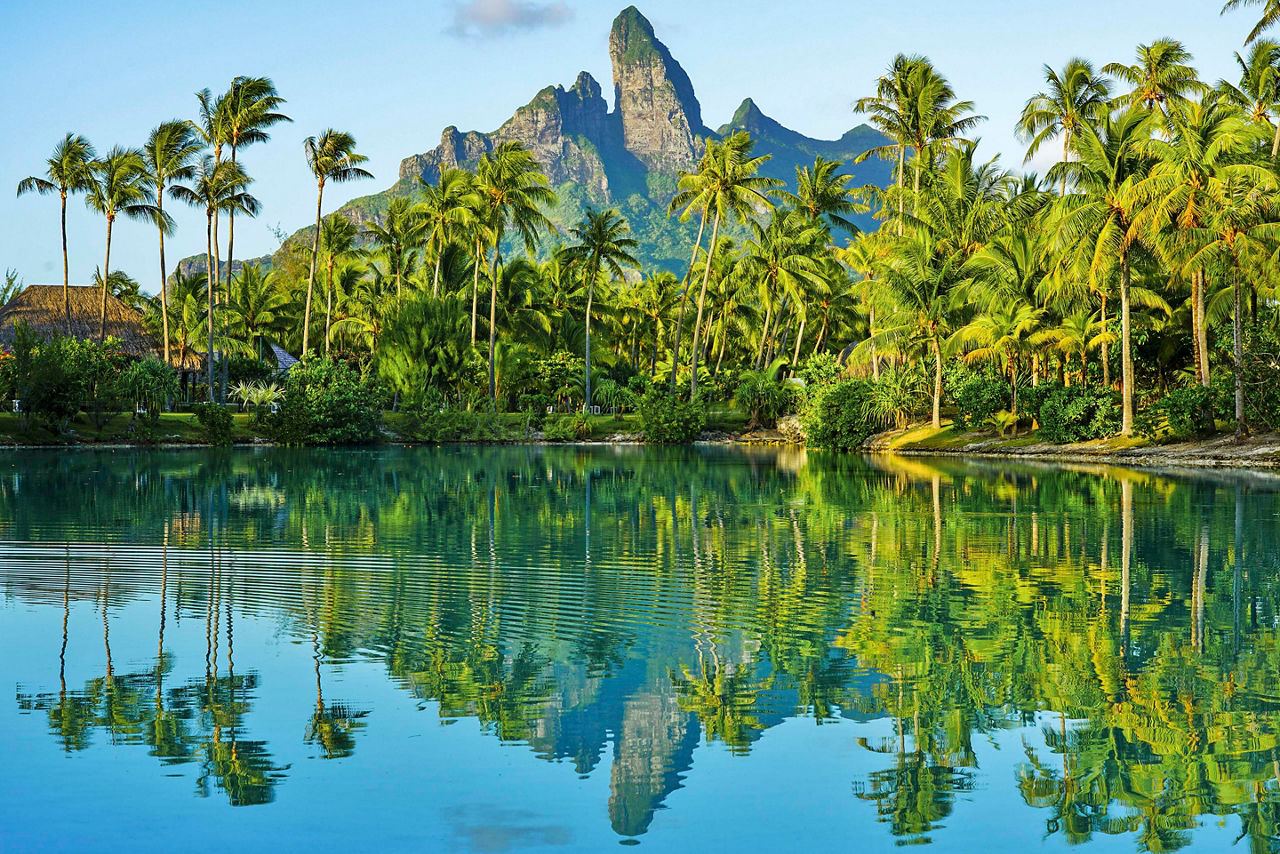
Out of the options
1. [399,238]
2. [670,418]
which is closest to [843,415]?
[670,418]

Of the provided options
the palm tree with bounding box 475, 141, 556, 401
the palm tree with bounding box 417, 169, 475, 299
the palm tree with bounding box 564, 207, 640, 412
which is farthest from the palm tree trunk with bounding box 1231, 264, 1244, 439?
the palm tree with bounding box 417, 169, 475, 299

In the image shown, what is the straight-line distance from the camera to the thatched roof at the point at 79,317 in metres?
61.6

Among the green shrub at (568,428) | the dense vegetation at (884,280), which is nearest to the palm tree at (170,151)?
the dense vegetation at (884,280)

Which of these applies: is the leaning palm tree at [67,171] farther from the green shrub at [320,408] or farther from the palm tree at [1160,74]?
the palm tree at [1160,74]

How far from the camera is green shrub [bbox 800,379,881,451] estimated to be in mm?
47656

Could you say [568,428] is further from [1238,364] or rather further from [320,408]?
[1238,364]

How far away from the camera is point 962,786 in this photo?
5469mm

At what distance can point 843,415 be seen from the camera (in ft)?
156

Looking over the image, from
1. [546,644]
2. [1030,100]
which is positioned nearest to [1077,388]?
[1030,100]

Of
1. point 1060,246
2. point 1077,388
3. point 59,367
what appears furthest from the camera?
point 59,367

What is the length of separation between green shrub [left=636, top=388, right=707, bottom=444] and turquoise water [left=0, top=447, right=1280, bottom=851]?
37563mm

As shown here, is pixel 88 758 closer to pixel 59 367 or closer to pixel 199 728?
pixel 199 728

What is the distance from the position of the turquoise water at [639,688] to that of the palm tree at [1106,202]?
20.1 m

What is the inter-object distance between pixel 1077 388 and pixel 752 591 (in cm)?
3104
